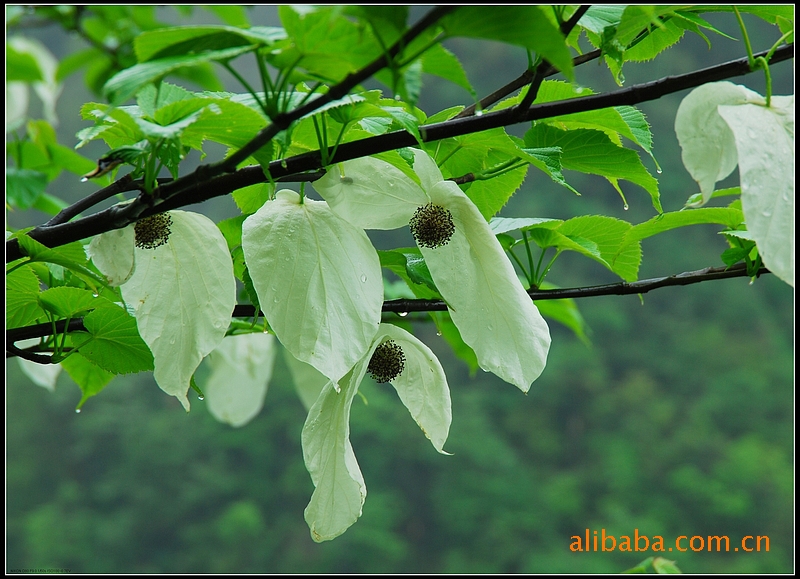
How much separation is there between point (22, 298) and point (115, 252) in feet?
0.41

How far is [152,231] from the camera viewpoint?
0.83 ft

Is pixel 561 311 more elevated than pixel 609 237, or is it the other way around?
pixel 609 237

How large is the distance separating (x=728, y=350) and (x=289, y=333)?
10016mm

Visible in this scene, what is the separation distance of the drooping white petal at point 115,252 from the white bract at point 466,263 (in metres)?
0.07

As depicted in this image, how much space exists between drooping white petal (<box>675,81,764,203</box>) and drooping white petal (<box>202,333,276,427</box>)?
0.43m

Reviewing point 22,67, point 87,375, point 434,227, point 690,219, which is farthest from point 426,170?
point 22,67

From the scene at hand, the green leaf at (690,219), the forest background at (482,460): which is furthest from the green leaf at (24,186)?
the forest background at (482,460)

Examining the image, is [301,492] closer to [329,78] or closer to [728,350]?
[728,350]

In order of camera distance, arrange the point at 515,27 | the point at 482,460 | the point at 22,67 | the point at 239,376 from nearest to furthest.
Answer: the point at 515,27, the point at 22,67, the point at 239,376, the point at 482,460

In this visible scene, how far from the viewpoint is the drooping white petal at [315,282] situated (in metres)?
0.23

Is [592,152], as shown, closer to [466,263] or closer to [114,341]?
[466,263]

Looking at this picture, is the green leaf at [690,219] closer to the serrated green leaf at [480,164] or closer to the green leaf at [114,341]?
the serrated green leaf at [480,164]

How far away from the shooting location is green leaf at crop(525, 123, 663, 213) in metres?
0.28

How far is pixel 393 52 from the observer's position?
0.18 m
